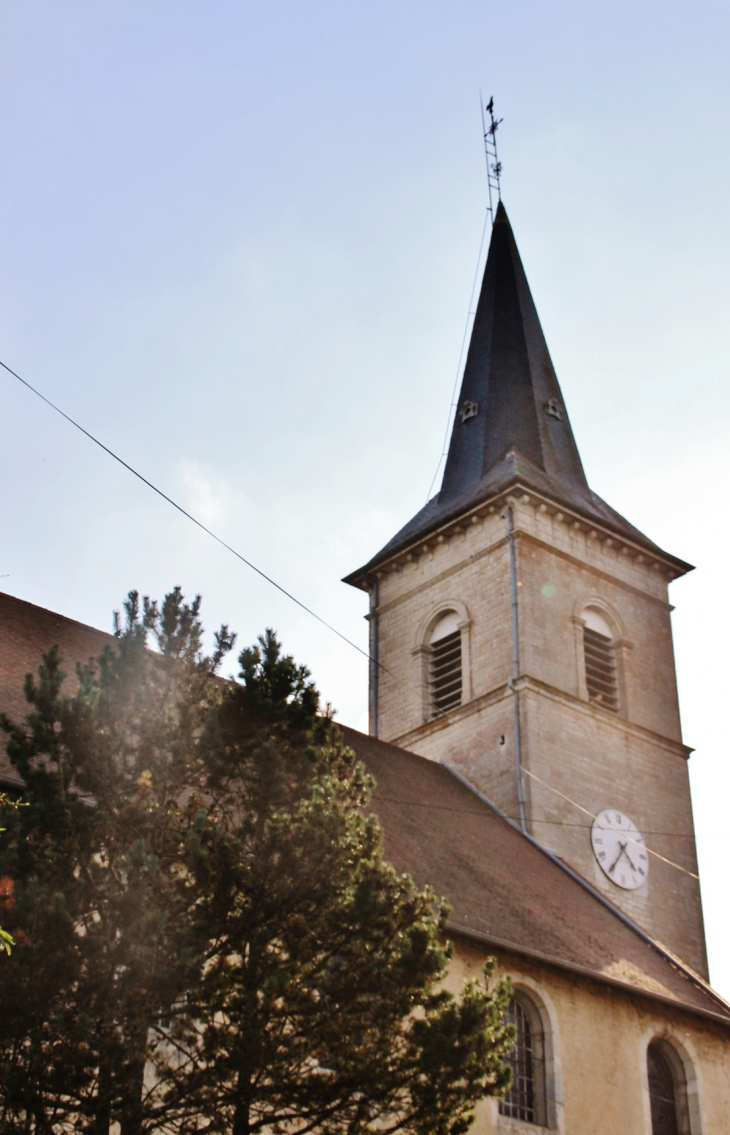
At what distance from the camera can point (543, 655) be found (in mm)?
21000

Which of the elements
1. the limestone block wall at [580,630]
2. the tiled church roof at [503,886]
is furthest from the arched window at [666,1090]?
the limestone block wall at [580,630]

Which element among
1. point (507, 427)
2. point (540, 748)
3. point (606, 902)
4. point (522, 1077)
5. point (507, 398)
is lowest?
point (522, 1077)

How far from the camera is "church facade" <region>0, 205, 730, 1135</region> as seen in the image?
14445 millimetres

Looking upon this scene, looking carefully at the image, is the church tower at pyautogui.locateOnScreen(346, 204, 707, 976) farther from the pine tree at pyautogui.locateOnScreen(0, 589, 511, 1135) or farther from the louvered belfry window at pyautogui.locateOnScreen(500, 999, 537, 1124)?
the pine tree at pyautogui.locateOnScreen(0, 589, 511, 1135)

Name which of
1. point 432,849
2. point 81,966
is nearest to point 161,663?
point 81,966

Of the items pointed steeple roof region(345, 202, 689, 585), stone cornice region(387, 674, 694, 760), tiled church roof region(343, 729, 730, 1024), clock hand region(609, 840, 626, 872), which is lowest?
tiled church roof region(343, 729, 730, 1024)

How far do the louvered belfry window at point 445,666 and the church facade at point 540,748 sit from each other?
1.5 inches

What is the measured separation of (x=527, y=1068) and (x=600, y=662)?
923 cm

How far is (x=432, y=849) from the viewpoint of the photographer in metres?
16.1

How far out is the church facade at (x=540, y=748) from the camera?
47.4ft

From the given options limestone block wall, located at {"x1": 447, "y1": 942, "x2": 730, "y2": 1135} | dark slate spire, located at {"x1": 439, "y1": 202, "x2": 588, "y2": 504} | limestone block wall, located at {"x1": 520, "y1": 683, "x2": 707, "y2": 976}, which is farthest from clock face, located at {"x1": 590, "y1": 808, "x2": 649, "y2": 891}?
dark slate spire, located at {"x1": 439, "y1": 202, "x2": 588, "y2": 504}

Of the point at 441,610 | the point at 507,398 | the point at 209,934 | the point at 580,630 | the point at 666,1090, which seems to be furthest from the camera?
the point at 507,398

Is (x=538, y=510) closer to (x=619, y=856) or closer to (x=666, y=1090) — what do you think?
(x=619, y=856)

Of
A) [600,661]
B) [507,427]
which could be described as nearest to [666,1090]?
[600,661]
